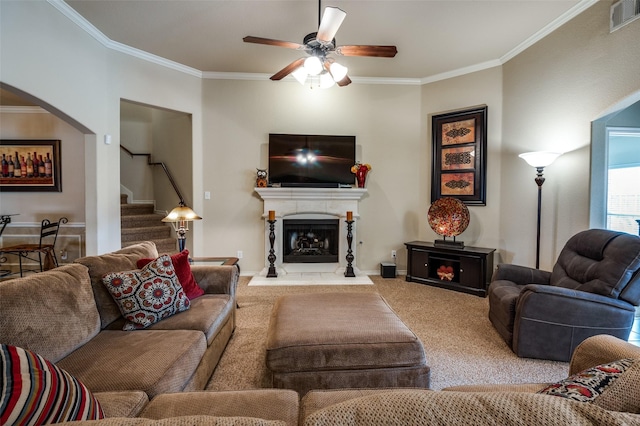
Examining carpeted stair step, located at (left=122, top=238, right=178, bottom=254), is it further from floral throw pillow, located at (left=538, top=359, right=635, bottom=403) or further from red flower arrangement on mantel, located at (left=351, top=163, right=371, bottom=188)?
floral throw pillow, located at (left=538, top=359, right=635, bottom=403)

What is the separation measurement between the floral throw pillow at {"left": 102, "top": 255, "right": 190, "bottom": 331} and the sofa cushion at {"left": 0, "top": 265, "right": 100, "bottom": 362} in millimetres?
135

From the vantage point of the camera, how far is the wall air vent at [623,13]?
2.46 meters

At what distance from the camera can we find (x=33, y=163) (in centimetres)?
500

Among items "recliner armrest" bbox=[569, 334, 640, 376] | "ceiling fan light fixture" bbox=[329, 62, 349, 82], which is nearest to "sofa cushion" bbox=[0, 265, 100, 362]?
"recliner armrest" bbox=[569, 334, 640, 376]

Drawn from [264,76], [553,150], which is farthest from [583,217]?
[264,76]

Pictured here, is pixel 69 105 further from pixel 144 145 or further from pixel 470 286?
pixel 470 286

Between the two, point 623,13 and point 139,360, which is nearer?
point 139,360

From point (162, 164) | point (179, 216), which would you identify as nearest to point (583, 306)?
point (179, 216)

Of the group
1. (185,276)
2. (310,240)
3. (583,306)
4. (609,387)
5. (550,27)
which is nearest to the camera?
(609,387)

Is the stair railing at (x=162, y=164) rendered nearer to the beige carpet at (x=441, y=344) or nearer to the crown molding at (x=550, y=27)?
the beige carpet at (x=441, y=344)

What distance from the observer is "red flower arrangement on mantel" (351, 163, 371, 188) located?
15.0ft

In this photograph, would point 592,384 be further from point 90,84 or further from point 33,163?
point 33,163

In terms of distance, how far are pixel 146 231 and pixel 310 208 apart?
2.67 metres

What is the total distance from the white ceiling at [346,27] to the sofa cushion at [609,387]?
3.31 meters
